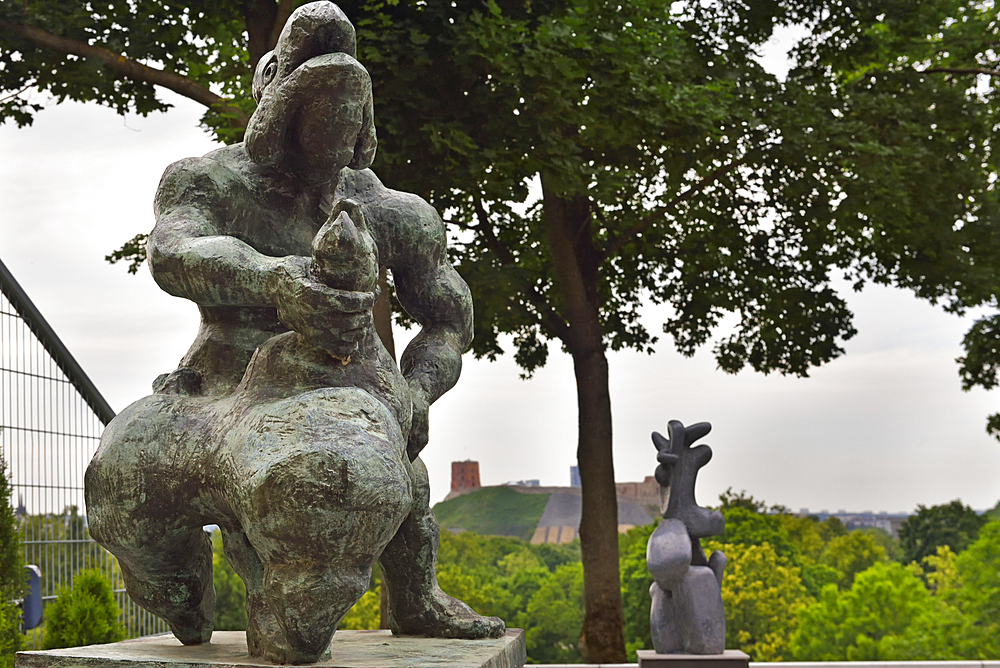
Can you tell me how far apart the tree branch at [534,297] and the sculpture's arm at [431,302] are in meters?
7.47

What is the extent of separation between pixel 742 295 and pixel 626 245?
50.5 inches

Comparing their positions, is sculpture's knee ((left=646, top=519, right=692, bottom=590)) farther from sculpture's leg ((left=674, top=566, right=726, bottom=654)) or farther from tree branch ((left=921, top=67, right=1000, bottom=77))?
tree branch ((left=921, top=67, right=1000, bottom=77))

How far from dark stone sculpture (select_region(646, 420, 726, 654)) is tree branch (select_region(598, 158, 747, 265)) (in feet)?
12.3

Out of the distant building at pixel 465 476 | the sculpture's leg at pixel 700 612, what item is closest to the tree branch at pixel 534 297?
the distant building at pixel 465 476

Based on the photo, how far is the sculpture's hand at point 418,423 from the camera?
2.31m

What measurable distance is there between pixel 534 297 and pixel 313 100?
7.94 meters

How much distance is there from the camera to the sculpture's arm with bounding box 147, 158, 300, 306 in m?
1.99

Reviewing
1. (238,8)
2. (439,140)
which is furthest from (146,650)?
(238,8)

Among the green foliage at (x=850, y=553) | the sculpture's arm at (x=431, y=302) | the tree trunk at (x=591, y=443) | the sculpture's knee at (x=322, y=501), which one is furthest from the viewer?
the green foliage at (x=850, y=553)

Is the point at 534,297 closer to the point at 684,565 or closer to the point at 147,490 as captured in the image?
the point at 684,565

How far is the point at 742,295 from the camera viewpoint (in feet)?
34.4

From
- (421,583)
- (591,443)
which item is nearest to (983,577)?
(591,443)

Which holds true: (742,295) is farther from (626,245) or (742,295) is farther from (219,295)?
(219,295)

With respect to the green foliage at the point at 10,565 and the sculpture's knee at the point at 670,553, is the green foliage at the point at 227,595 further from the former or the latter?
the sculpture's knee at the point at 670,553
